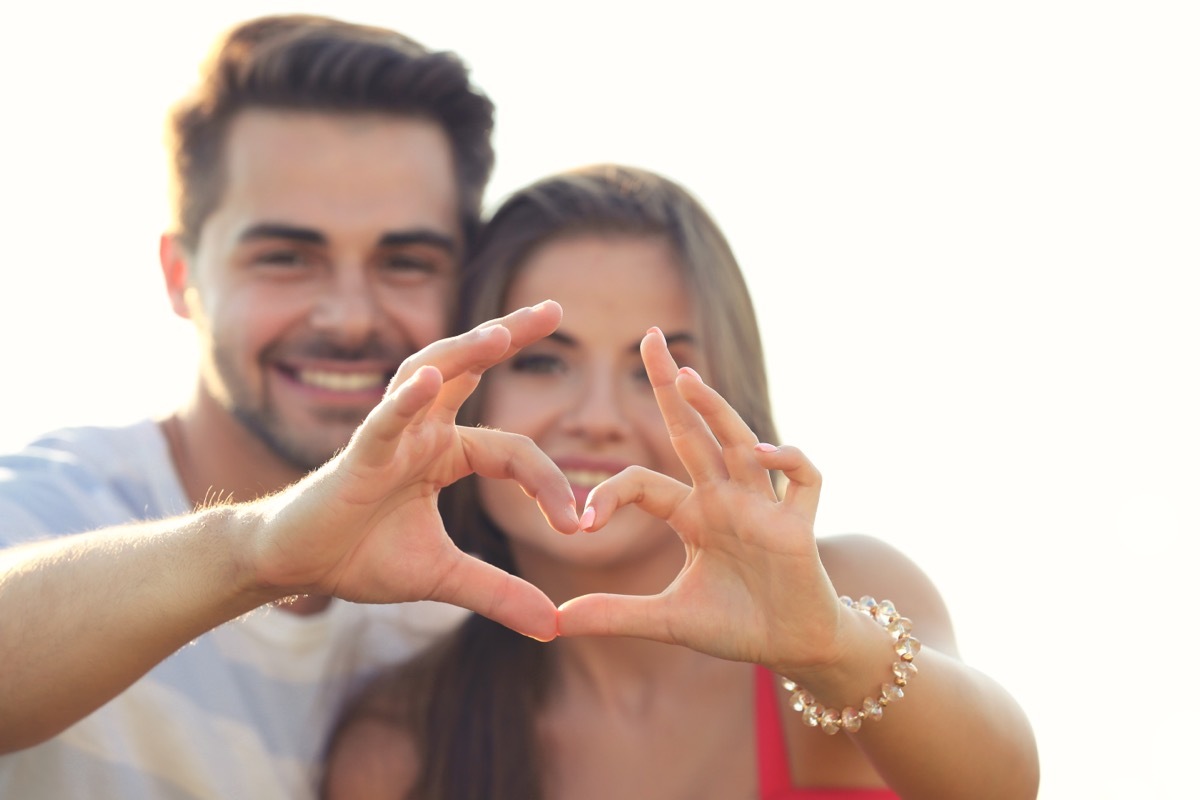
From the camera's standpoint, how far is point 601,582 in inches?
134

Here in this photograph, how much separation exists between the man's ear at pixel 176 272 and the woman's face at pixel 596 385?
1468 millimetres

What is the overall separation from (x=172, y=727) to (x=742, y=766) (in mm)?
1504

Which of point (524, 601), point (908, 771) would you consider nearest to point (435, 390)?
point (524, 601)

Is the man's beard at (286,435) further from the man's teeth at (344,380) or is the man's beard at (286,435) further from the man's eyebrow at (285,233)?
the man's eyebrow at (285,233)

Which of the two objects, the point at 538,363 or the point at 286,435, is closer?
the point at 538,363

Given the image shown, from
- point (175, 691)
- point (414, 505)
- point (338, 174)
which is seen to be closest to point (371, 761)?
point (175, 691)

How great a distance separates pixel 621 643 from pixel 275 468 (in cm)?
132

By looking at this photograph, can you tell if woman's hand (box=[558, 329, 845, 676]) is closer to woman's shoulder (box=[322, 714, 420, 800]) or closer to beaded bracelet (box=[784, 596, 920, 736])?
beaded bracelet (box=[784, 596, 920, 736])

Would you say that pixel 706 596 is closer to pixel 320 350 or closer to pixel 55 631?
pixel 55 631

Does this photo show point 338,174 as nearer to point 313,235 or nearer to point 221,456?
point 313,235

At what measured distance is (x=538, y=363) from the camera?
3383 millimetres

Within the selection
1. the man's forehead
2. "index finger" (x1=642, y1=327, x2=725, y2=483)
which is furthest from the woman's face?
"index finger" (x1=642, y1=327, x2=725, y2=483)

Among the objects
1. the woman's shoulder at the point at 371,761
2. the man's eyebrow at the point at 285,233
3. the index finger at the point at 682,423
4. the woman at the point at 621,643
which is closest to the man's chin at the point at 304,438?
the woman at the point at 621,643

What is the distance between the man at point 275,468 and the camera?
2170 mm
